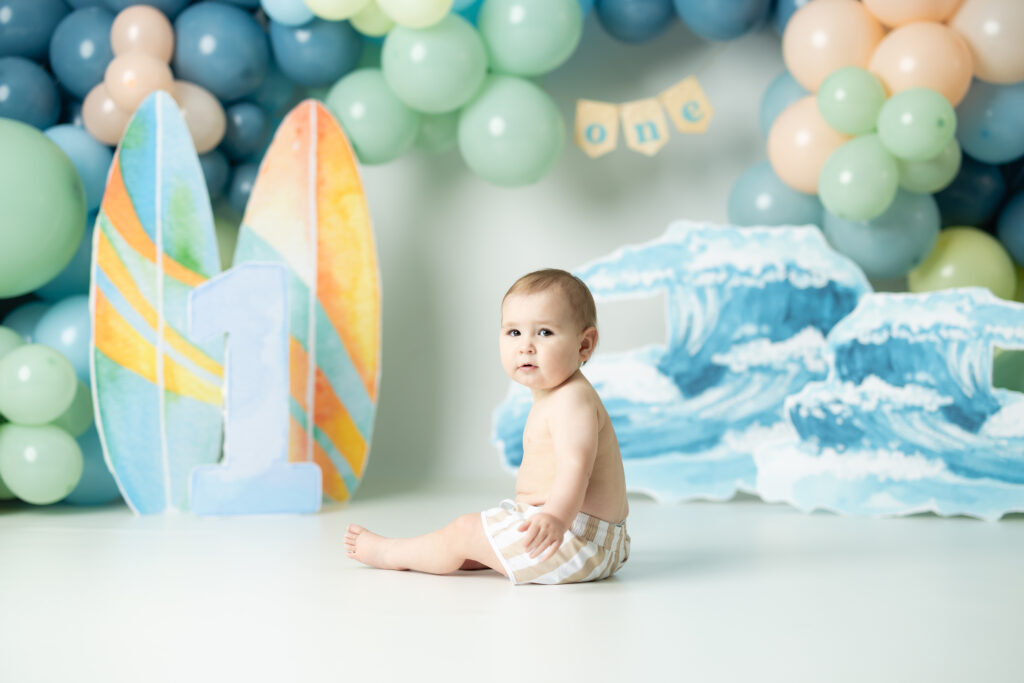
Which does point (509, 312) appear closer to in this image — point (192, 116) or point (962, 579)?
point (962, 579)

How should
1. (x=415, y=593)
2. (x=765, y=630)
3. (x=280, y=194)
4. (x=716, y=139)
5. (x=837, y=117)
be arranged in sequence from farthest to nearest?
1. (x=716, y=139)
2. (x=280, y=194)
3. (x=837, y=117)
4. (x=415, y=593)
5. (x=765, y=630)

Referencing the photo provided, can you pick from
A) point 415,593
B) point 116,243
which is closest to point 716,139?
point 116,243

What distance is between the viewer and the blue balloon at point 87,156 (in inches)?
110

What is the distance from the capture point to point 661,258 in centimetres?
284

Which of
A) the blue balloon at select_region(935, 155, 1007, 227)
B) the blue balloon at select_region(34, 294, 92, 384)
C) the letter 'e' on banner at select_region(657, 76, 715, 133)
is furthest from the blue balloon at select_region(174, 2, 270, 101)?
the blue balloon at select_region(935, 155, 1007, 227)

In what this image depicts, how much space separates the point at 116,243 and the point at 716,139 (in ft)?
5.85

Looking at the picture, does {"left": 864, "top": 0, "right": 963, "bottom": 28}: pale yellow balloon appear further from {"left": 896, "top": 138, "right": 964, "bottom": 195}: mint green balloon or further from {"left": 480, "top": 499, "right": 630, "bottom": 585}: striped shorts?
{"left": 480, "top": 499, "right": 630, "bottom": 585}: striped shorts

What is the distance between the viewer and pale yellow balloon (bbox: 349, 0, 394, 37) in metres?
2.78

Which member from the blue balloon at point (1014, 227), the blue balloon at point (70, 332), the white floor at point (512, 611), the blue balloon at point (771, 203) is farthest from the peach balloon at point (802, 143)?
the blue balloon at point (70, 332)

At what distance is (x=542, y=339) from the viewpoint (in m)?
1.72

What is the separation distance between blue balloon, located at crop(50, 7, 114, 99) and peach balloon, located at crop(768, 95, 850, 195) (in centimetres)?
180

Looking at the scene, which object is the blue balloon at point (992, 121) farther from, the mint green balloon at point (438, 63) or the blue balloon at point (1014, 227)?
the mint green balloon at point (438, 63)

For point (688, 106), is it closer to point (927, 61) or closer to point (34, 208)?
point (927, 61)

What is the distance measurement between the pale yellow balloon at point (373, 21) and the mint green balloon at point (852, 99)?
1151mm
